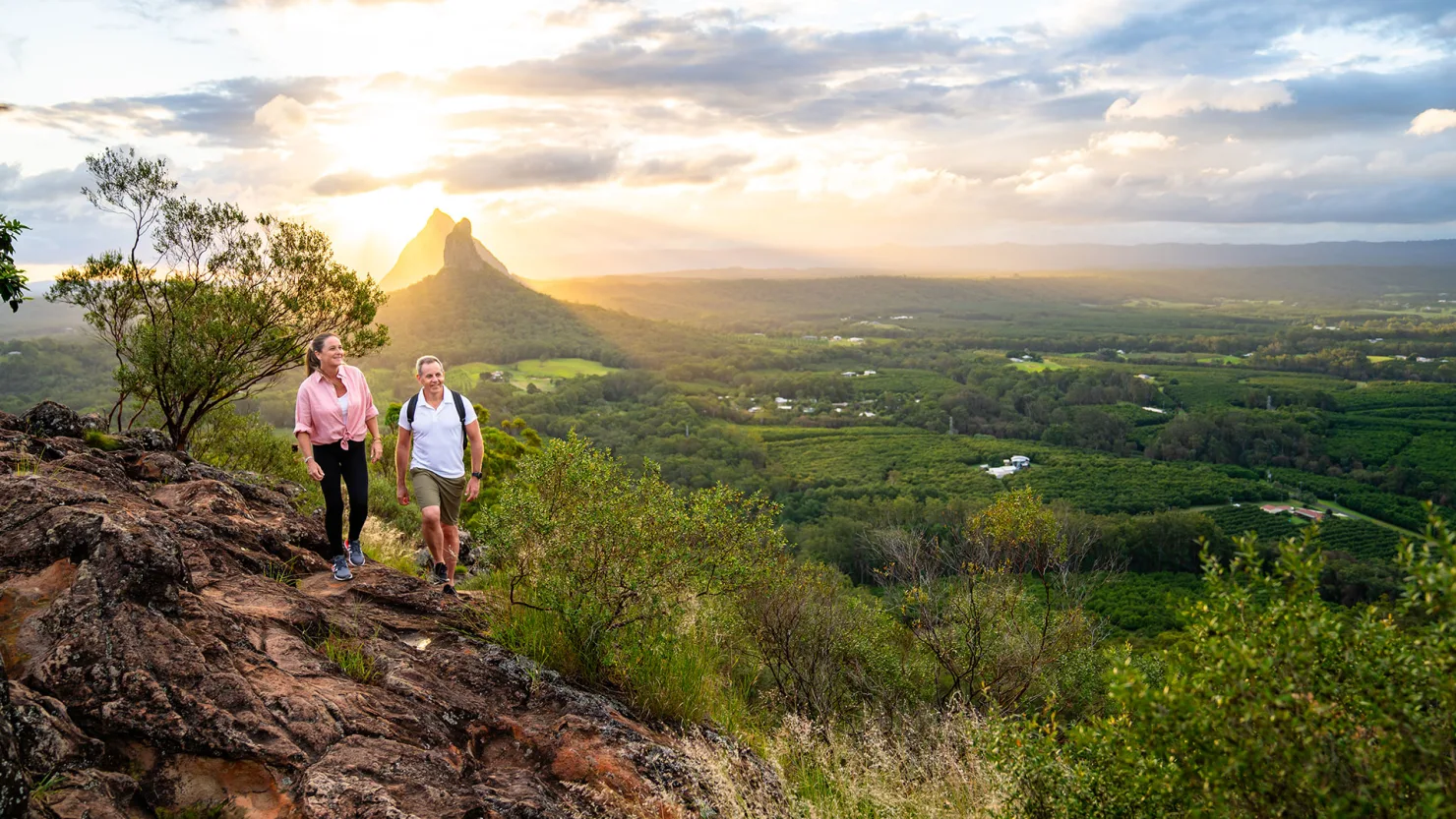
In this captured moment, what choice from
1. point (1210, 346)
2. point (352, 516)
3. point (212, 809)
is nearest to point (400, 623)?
point (352, 516)

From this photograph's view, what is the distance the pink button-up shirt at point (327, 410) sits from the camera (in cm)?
727

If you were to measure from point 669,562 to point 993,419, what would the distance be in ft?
386

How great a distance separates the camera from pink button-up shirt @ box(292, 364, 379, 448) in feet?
23.9

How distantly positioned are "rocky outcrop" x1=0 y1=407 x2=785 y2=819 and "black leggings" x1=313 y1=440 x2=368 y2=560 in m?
0.92

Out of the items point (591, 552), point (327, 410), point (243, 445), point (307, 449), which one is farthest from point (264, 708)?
point (243, 445)

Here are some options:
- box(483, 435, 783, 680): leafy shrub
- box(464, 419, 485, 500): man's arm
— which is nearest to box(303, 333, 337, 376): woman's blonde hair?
box(464, 419, 485, 500): man's arm

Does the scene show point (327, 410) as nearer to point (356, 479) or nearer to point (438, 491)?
point (356, 479)

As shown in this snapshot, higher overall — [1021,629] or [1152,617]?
[1021,629]

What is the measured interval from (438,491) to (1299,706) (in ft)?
23.1

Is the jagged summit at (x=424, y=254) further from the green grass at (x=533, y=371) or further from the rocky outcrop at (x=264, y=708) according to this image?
the rocky outcrop at (x=264, y=708)

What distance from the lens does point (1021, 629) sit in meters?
15.4

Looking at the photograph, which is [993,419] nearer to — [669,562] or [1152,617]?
[1152,617]

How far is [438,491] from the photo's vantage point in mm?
7789

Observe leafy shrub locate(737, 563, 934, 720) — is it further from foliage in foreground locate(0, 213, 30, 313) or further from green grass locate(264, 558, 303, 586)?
foliage in foreground locate(0, 213, 30, 313)
